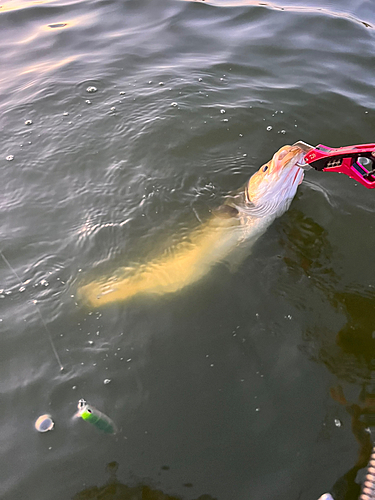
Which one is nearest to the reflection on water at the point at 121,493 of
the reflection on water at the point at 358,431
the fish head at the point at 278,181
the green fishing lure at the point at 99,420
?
the green fishing lure at the point at 99,420

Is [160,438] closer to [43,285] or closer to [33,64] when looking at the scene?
[43,285]

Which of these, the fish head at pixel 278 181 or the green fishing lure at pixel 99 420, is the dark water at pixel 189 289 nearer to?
the green fishing lure at pixel 99 420

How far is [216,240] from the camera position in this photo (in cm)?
414

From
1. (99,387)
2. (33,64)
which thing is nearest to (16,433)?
(99,387)

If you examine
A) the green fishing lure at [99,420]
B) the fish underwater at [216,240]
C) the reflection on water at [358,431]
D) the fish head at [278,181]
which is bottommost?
the reflection on water at [358,431]

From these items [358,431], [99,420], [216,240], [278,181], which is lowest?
[358,431]

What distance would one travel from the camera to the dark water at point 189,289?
2.69 metres

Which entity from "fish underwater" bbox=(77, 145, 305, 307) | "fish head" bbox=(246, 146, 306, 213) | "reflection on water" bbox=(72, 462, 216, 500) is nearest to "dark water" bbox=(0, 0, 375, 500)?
"reflection on water" bbox=(72, 462, 216, 500)

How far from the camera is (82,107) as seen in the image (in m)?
5.96

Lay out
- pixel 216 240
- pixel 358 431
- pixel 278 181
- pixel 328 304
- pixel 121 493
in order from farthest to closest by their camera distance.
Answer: pixel 216 240 < pixel 278 181 < pixel 328 304 < pixel 358 431 < pixel 121 493

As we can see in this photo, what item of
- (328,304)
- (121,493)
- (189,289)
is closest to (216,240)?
(189,289)

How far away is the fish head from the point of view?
360 centimetres

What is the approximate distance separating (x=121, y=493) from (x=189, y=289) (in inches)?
73.1

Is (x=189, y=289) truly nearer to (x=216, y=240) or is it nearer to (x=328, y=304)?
(x=216, y=240)
